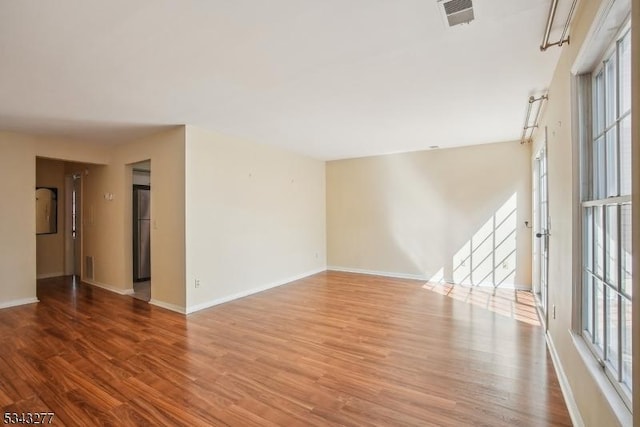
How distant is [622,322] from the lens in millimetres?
1363

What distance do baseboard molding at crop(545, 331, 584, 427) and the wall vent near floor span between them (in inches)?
278

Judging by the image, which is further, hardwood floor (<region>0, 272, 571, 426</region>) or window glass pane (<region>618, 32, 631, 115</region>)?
hardwood floor (<region>0, 272, 571, 426</region>)

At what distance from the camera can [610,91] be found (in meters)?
1.56

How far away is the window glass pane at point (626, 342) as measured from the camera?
130cm

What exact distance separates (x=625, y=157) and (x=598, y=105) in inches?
21.7

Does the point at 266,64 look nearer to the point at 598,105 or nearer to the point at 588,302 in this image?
the point at 598,105

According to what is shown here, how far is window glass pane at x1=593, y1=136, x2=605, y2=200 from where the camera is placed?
167 cm

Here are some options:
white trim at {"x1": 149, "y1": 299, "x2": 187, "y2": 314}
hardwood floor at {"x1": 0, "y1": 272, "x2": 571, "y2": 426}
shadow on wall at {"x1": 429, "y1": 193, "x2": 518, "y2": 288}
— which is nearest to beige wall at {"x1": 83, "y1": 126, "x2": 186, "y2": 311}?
white trim at {"x1": 149, "y1": 299, "x2": 187, "y2": 314}

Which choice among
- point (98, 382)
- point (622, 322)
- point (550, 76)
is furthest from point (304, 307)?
point (550, 76)

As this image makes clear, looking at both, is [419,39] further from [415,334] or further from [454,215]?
[454,215]

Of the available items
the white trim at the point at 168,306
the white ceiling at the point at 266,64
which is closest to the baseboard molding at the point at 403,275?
the white ceiling at the point at 266,64

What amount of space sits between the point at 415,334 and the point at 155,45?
3546 mm

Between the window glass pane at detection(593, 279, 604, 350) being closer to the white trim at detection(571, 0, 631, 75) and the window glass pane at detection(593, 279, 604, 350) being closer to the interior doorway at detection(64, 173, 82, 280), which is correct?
the white trim at detection(571, 0, 631, 75)

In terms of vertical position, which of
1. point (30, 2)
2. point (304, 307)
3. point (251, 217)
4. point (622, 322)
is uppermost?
point (30, 2)
